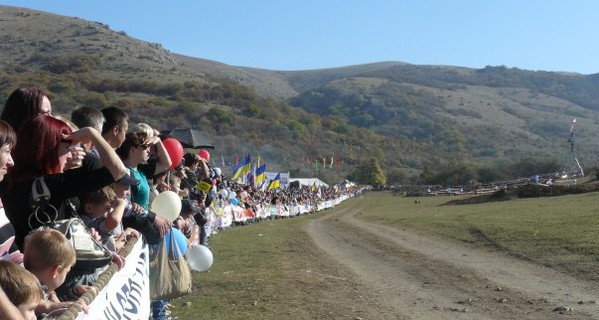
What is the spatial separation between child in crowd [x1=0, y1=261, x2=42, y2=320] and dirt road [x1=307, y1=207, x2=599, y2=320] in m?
6.05

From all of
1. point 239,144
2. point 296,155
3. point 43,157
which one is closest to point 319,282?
point 43,157

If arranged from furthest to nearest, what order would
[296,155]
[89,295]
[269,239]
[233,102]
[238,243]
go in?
[233,102]
[296,155]
[269,239]
[238,243]
[89,295]

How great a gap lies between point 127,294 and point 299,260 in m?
10.4

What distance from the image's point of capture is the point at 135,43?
17975 centimetres

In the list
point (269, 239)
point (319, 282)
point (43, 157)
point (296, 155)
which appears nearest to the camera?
point (43, 157)

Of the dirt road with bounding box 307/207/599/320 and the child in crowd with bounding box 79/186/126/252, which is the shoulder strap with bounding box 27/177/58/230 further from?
the dirt road with bounding box 307/207/599/320

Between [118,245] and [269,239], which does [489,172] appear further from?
[118,245]

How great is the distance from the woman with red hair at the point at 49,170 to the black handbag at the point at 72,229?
40mm

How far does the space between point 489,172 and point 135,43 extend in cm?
11043

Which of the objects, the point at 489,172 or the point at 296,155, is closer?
the point at 489,172

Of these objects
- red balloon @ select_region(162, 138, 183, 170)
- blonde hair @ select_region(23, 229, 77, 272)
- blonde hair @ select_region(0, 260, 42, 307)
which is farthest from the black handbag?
red balloon @ select_region(162, 138, 183, 170)

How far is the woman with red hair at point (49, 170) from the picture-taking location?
4324 millimetres

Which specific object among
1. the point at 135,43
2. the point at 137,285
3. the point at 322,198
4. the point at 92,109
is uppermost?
the point at 135,43

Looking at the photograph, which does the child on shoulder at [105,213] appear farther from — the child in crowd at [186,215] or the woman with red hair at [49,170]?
the child in crowd at [186,215]
